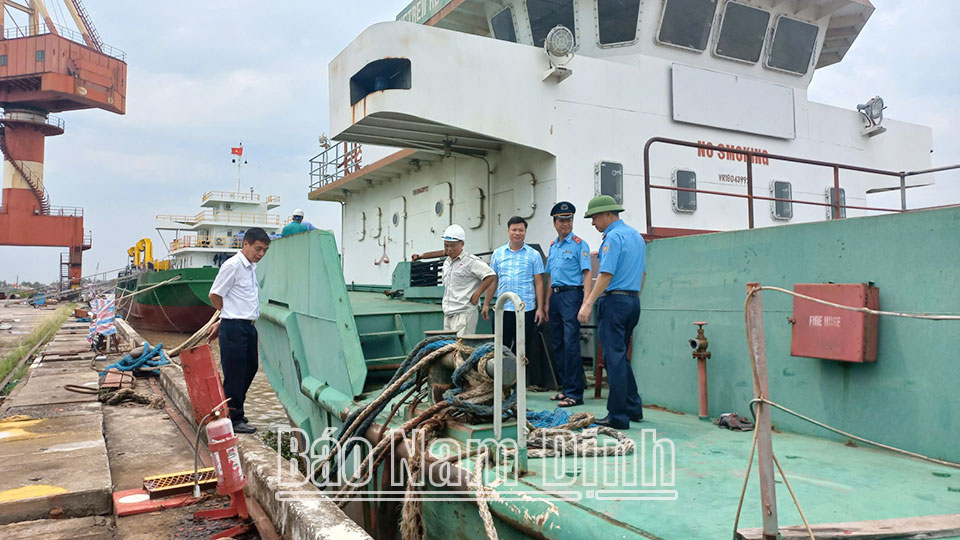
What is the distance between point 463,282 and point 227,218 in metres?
33.1

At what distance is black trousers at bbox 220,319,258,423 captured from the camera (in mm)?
4621

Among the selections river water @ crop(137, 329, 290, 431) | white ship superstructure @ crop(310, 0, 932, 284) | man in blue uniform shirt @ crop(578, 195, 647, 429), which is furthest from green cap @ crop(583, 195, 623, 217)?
river water @ crop(137, 329, 290, 431)

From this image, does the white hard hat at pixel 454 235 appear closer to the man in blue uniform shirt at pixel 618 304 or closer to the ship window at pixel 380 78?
the man in blue uniform shirt at pixel 618 304

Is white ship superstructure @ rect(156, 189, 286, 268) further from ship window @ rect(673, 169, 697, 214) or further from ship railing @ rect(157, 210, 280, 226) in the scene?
ship window @ rect(673, 169, 697, 214)

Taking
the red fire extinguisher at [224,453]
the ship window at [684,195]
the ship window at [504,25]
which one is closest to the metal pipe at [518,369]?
the red fire extinguisher at [224,453]

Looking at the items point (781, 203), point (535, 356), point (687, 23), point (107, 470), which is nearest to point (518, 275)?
point (535, 356)

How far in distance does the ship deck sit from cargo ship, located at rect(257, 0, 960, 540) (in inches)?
0.6

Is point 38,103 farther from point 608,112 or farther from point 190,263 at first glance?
point 608,112

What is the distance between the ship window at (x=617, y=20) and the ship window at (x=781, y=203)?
2.84 meters

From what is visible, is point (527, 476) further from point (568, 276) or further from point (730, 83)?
point (730, 83)

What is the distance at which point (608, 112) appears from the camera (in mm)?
7008

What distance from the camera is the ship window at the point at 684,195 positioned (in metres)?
7.44

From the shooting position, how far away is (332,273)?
4.88m

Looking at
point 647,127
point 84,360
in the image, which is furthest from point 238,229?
point 647,127
